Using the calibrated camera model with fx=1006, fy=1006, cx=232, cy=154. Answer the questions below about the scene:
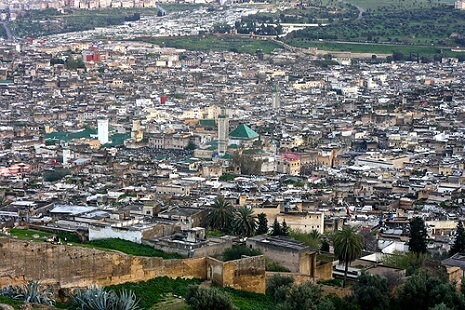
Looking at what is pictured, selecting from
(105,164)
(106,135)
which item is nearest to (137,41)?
(106,135)

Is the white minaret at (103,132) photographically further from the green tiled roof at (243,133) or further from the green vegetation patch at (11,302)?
the green vegetation patch at (11,302)

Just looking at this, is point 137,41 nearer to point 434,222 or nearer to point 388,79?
point 388,79

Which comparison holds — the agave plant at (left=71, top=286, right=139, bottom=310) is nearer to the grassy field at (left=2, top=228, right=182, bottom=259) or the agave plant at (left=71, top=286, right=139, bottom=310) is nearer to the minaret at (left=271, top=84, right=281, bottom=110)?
the grassy field at (left=2, top=228, right=182, bottom=259)

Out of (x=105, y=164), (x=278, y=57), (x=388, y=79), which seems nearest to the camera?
(x=105, y=164)

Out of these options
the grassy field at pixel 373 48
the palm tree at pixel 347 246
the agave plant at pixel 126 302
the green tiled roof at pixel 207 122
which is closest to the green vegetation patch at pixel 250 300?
the agave plant at pixel 126 302

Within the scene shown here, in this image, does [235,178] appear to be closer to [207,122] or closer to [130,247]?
[207,122]

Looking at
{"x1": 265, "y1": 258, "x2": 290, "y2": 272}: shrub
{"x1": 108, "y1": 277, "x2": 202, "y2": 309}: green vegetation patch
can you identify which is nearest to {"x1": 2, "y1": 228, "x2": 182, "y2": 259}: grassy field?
{"x1": 108, "y1": 277, "x2": 202, "y2": 309}: green vegetation patch
